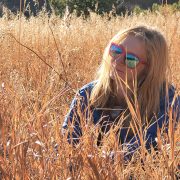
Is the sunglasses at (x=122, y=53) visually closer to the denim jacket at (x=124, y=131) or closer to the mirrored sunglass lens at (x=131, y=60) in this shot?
the mirrored sunglass lens at (x=131, y=60)

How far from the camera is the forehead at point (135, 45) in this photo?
1682 mm

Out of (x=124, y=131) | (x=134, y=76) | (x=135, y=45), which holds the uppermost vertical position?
→ (x=135, y=45)

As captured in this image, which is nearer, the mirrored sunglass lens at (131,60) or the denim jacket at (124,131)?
the denim jacket at (124,131)

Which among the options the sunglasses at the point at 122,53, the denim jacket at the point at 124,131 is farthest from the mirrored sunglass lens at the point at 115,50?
the denim jacket at the point at 124,131

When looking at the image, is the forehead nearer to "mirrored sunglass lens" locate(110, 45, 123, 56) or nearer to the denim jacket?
"mirrored sunglass lens" locate(110, 45, 123, 56)

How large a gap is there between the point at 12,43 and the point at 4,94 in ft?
7.58

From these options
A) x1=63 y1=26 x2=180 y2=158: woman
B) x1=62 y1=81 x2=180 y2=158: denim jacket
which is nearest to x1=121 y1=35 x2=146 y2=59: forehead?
x1=63 y1=26 x2=180 y2=158: woman

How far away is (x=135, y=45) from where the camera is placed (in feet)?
5.56

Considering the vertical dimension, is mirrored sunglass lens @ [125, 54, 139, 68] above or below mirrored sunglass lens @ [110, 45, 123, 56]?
below

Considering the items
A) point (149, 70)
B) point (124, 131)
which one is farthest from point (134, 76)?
point (124, 131)

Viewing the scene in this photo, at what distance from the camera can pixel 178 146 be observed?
1047 millimetres

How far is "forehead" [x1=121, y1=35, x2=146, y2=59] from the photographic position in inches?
66.2

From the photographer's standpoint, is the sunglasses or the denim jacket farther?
the sunglasses

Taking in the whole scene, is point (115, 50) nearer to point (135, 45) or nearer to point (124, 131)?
point (135, 45)
